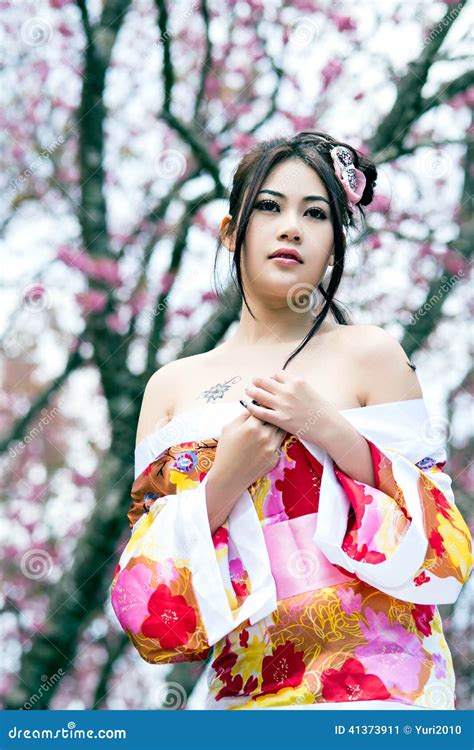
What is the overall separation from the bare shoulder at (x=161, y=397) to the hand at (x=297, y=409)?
33cm

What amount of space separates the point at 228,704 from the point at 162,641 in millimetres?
187

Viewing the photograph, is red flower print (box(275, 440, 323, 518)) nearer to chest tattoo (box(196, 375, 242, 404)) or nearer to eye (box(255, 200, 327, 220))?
chest tattoo (box(196, 375, 242, 404))

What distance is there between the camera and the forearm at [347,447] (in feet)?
6.22

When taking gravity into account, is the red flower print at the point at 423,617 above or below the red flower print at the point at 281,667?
below

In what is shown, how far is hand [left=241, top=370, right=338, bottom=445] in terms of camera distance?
190cm

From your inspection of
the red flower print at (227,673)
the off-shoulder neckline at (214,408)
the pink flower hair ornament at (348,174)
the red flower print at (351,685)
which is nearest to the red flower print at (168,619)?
the red flower print at (227,673)

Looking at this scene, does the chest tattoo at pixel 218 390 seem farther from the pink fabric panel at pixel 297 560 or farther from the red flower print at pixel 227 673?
the red flower print at pixel 227 673

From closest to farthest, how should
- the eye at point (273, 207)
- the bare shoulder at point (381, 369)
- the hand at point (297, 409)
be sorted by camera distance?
the hand at point (297, 409)
the bare shoulder at point (381, 369)
the eye at point (273, 207)

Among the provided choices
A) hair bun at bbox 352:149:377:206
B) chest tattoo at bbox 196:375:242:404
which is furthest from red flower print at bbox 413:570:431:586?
hair bun at bbox 352:149:377:206

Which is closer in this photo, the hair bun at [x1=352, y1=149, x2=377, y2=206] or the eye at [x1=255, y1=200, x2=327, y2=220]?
the eye at [x1=255, y1=200, x2=327, y2=220]

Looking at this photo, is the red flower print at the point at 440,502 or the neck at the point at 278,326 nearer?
the red flower print at the point at 440,502

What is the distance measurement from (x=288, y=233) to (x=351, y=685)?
912 millimetres

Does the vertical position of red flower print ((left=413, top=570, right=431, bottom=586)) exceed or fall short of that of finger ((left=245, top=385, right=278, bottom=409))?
it falls short

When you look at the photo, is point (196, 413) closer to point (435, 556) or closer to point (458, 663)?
point (435, 556)
